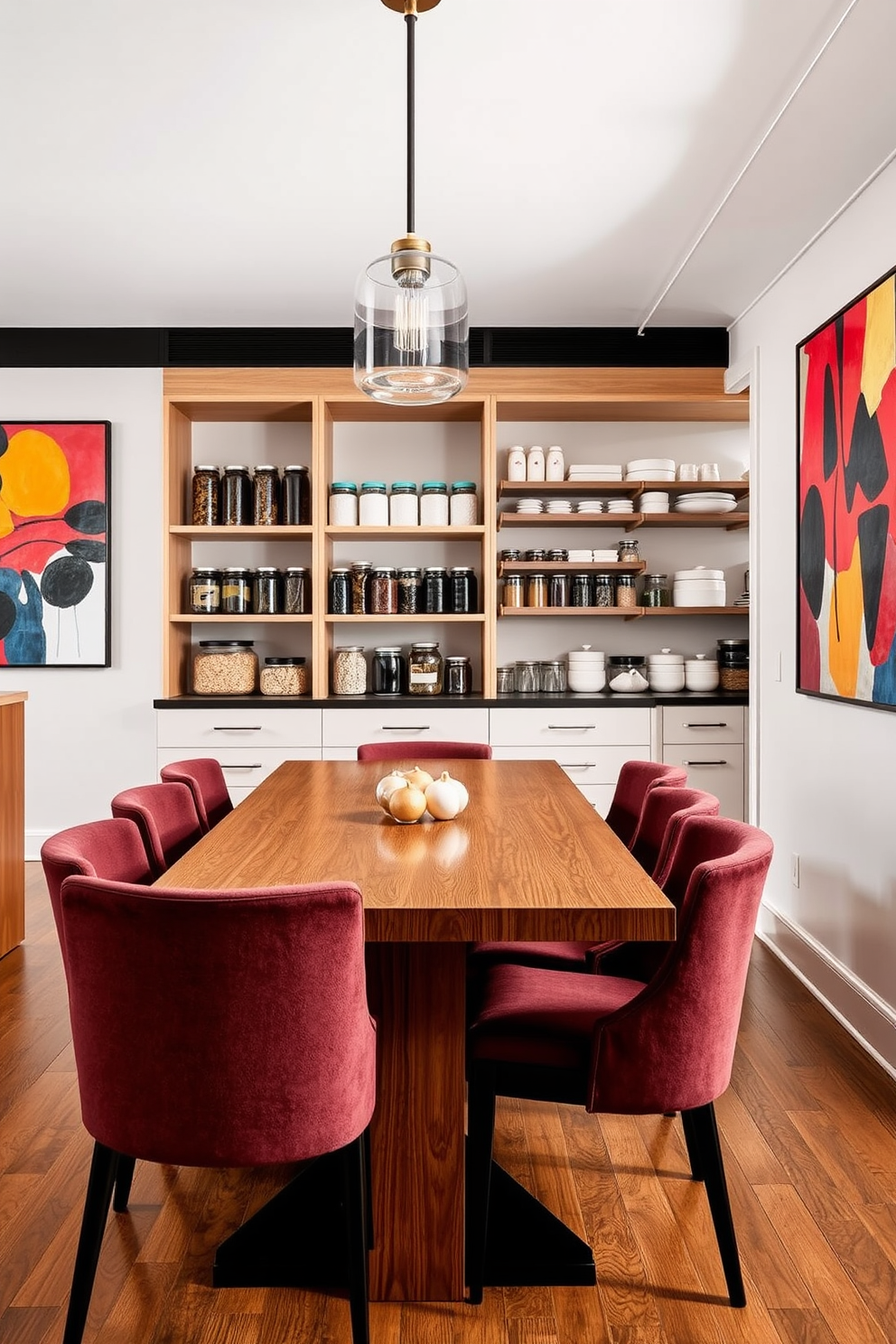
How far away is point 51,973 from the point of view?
11.3 feet

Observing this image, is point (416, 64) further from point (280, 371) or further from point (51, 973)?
point (51, 973)

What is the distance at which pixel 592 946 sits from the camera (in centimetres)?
236

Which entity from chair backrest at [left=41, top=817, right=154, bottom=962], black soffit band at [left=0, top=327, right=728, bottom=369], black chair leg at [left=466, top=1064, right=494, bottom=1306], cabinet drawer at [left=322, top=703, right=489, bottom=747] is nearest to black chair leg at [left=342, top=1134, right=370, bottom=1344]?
black chair leg at [left=466, top=1064, right=494, bottom=1306]

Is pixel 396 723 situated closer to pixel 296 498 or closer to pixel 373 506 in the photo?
pixel 373 506

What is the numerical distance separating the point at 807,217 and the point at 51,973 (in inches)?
144

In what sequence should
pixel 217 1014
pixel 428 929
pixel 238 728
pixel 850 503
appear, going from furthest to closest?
pixel 238 728 → pixel 850 503 → pixel 428 929 → pixel 217 1014

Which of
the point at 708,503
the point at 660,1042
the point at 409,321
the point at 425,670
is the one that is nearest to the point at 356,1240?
the point at 660,1042

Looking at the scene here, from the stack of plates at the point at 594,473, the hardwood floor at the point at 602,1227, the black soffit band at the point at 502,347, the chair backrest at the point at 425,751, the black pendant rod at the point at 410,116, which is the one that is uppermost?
the black soffit band at the point at 502,347

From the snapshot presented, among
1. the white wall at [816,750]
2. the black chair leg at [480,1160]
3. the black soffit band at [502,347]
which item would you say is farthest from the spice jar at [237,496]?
the black chair leg at [480,1160]

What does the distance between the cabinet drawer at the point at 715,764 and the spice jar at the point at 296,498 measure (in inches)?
80.3

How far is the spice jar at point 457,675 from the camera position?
4867 millimetres

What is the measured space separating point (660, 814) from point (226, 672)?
9.37 feet

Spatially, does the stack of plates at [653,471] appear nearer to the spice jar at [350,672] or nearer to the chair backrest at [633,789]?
the spice jar at [350,672]

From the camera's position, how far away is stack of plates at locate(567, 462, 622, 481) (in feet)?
15.4
